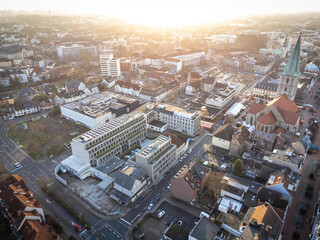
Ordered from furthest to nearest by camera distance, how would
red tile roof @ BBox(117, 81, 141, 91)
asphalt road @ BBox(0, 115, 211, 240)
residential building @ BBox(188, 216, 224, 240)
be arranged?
red tile roof @ BBox(117, 81, 141, 91) → asphalt road @ BBox(0, 115, 211, 240) → residential building @ BBox(188, 216, 224, 240)

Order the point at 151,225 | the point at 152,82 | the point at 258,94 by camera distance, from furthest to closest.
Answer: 1. the point at 152,82
2. the point at 258,94
3. the point at 151,225

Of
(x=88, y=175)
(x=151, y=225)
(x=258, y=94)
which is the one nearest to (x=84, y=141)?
(x=88, y=175)

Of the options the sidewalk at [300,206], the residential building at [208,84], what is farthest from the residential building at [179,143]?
the residential building at [208,84]

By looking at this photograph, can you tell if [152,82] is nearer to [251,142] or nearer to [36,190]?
[251,142]

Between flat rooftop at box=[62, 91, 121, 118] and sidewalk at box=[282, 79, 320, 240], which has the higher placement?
flat rooftop at box=[62, 91, 121, 118]

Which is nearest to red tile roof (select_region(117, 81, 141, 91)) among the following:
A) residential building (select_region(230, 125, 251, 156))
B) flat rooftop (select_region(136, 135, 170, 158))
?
flat rooftop (select_region(136, 135, 170, 158))

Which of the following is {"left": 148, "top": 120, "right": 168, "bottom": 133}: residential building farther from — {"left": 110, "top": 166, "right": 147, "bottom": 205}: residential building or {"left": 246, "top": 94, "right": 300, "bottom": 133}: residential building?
{"left": 246, "top": 94, "right": 300, "bottom": 133}: residential building

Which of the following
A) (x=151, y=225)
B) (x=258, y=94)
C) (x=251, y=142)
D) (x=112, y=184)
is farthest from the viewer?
(x=258, y=94)
